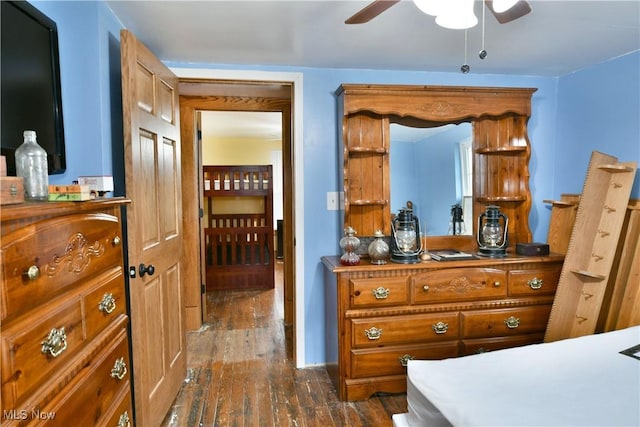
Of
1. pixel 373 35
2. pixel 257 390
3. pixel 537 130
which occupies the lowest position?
pixel 257 390

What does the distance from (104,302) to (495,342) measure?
2.29 m

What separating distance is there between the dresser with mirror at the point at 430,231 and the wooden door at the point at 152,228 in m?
1.00

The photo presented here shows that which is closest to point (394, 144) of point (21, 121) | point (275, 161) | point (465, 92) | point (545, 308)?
point (465, 92)

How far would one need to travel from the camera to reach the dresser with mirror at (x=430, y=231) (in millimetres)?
2285

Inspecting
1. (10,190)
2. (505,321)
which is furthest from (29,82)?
(505,321)

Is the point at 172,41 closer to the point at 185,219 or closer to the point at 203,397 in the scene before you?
the point at 185,219

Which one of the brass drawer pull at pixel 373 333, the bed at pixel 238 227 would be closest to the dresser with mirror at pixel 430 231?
the brass drawer pull at pixel 373 333

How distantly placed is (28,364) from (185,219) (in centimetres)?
274

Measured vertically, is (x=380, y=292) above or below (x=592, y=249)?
below

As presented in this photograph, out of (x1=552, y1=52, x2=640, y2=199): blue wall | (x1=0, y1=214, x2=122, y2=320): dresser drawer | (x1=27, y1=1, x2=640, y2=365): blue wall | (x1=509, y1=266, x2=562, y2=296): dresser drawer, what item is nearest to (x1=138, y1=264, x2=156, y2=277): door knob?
(x1=0, y1=214, x2=122, y2=320): dresser drawer

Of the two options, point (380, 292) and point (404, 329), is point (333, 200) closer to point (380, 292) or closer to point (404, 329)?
point (380, 292)

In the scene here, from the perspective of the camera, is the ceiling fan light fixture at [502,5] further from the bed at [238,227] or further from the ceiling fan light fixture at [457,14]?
the bed at [238,227]

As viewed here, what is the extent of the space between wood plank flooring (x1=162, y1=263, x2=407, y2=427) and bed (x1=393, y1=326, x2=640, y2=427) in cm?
92

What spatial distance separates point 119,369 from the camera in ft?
4.26
